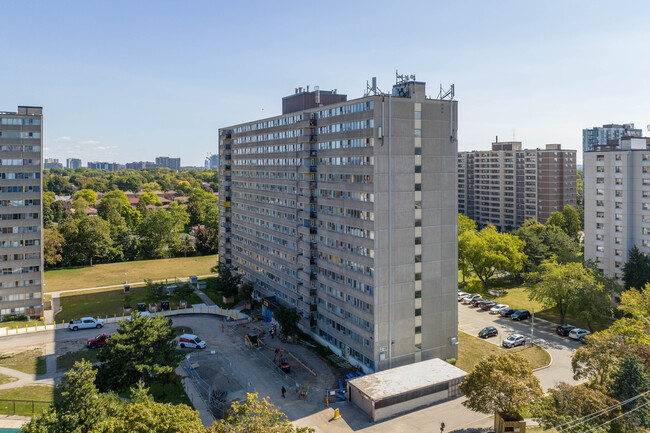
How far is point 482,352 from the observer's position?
55062 mm

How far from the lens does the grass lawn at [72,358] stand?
5228 centimetres

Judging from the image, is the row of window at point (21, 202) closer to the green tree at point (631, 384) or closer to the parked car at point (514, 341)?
the parked car at point (514, 341)

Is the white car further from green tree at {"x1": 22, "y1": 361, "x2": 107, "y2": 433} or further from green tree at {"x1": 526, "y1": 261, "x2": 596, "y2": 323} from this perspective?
green tree at {"x1": 22, "y1": 361, "x2": 107, "y2": 433}

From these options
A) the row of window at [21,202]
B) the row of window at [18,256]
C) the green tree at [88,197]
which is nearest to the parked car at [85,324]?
the row of window at [18,256]

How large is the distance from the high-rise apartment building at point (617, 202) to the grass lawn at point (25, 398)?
8070 cm

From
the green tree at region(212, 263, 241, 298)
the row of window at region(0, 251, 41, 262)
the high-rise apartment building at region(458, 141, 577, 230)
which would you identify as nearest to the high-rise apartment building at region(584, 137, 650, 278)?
the high-rise apartment building at region(458, 141, 577, 230)

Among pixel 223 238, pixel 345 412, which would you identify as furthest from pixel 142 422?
pixel 223 238

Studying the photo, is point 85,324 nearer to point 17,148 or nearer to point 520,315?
point 17,148

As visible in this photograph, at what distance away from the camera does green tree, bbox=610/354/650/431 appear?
35031mm

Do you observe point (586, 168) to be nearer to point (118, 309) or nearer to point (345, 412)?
point (345, 412)

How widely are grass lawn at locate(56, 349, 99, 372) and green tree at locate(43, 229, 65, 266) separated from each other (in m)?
52.7

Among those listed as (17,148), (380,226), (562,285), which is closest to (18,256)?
(17,148)

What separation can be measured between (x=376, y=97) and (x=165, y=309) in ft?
168

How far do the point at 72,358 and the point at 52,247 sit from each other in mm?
56219
